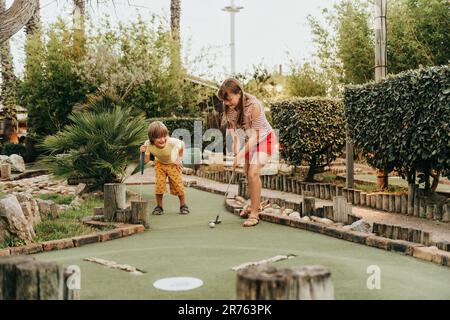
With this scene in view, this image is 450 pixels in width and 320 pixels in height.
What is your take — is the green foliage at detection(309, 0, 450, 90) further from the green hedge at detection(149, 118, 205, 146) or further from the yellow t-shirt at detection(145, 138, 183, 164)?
the yellow t-shirt at detection(145, 138, 183, 164)

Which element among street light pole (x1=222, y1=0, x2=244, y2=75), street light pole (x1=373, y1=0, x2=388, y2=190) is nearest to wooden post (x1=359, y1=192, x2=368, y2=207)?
street light pole (x1=373, y1=0, x2=388, y2=190)

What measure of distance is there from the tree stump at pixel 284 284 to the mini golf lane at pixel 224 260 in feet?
3.32

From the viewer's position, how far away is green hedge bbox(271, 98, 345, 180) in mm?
10258

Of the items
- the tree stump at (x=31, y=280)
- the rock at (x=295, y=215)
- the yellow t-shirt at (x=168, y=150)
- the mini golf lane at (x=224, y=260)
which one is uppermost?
the yellow t-shirt at (x=168, y=150)

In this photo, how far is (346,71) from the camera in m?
17.6

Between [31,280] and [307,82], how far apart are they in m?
18.6

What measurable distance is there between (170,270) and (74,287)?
124 centimetres

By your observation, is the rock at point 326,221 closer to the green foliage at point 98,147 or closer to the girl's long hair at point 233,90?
the girl's long hair at point 233,90

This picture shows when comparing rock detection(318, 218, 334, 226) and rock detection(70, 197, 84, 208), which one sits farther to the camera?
rock detection(70, 197, 84, 208)

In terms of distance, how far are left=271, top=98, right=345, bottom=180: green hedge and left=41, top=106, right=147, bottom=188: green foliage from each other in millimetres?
3335

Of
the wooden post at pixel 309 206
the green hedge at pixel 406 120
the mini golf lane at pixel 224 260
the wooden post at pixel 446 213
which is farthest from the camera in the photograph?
the wooden post at pixel 446 213

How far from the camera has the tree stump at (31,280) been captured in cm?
226

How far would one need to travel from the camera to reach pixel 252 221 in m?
5.70

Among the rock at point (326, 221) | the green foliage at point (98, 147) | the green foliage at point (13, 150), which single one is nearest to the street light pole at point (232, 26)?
the green foliage at point (13, 150)
